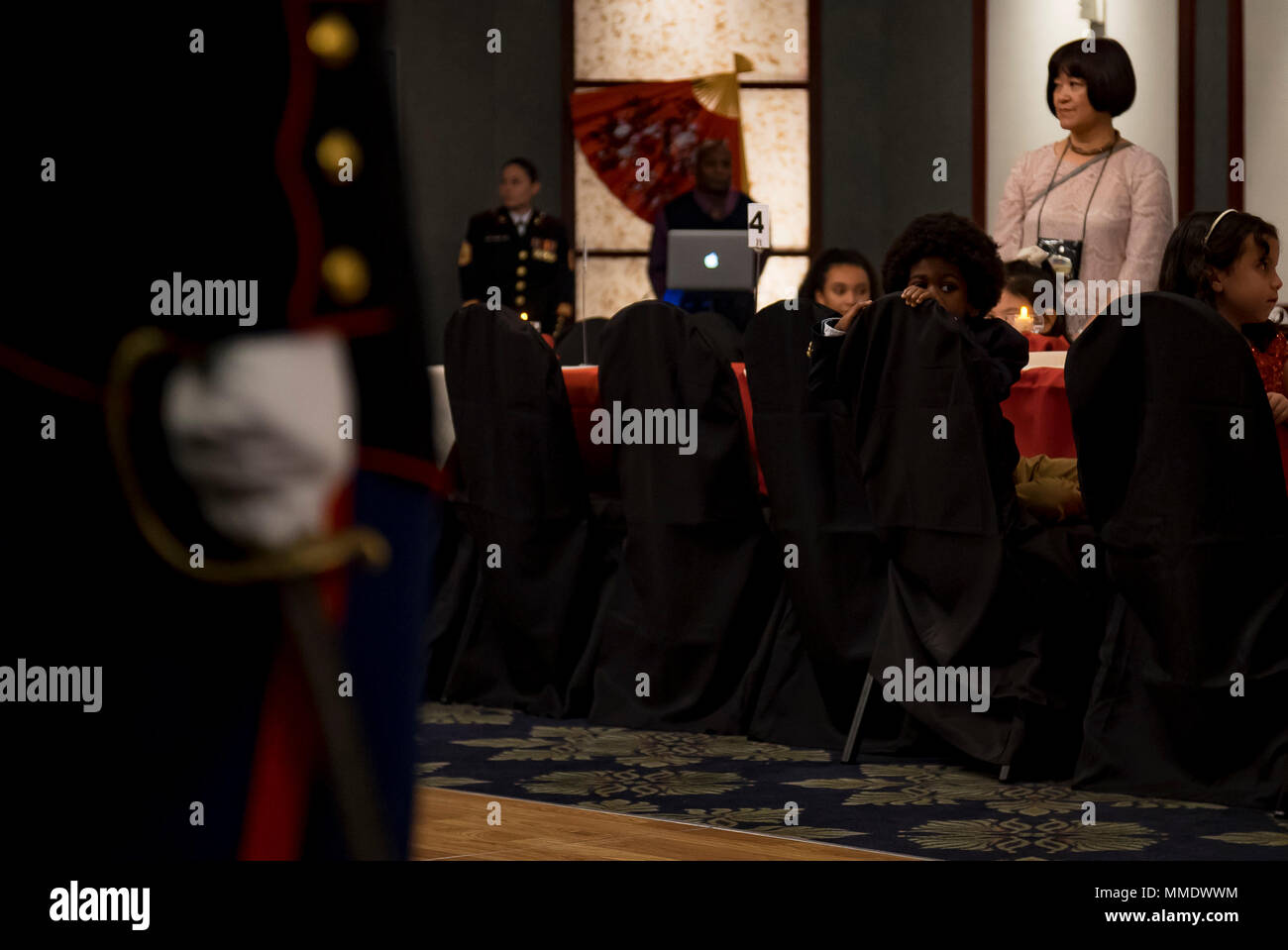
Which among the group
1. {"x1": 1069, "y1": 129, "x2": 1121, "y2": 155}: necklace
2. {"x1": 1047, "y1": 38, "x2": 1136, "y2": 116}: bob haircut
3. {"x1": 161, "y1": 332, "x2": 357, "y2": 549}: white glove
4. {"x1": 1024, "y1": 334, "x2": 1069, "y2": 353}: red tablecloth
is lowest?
{"x1": 161, "y1": 332, "x2": 357, "y2": 549}: white glove

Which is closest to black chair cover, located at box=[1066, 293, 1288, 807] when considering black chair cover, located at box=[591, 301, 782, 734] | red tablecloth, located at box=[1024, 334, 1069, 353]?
black chair cover, located at box=[591, 301, 782, 734]

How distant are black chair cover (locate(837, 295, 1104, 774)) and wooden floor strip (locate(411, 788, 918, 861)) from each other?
623mm

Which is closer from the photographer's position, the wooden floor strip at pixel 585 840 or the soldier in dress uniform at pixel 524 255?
the wooden floor strip at pixel 585 840

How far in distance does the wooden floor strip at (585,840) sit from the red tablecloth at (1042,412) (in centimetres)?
107

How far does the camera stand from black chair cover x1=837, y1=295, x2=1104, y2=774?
113 inches

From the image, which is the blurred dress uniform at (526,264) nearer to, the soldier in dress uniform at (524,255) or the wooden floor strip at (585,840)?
the soldier in dress uniform at (524,255)

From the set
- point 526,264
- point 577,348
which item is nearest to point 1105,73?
point 577,348

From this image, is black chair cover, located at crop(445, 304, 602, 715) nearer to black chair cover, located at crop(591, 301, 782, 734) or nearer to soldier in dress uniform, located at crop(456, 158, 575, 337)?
black chair cover, located at crop(591, 301, 782, 734)

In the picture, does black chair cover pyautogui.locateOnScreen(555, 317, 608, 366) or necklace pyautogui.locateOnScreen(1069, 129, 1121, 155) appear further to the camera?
black chair cover pyautogui.locateOnScreen(555, 317, 608, 366)

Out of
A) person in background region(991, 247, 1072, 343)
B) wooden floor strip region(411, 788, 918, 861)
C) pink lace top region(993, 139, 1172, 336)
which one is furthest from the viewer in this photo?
pink lace top region(993, 139, 1172, 336)

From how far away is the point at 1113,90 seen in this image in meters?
4.26

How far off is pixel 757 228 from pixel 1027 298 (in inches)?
55.9

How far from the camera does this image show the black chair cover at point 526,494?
373 cm

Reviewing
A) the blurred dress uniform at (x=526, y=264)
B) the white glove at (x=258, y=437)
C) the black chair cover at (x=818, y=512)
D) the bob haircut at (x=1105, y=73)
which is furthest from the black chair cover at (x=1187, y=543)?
the blurred dress uniform at (x=526, y=264)
